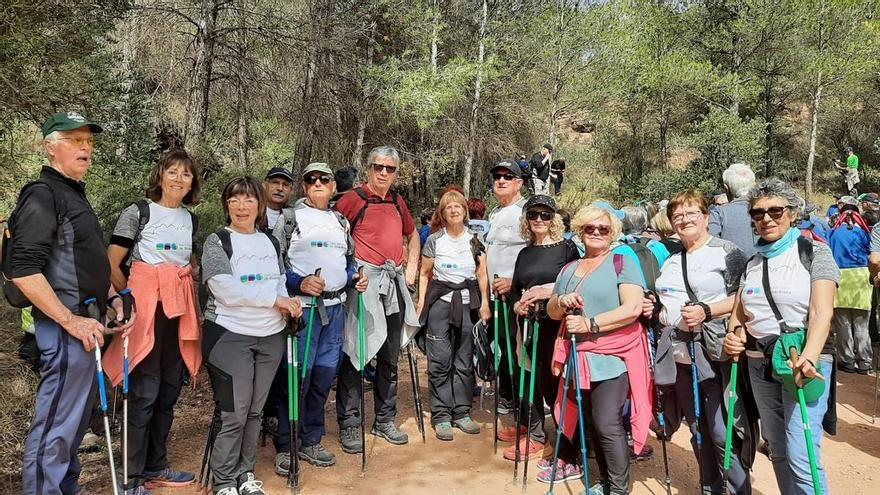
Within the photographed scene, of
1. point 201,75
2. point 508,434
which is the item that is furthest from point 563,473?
point 201,75

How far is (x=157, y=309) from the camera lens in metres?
3.30

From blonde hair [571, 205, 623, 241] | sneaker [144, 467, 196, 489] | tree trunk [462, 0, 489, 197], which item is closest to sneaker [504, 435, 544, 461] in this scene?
blonde hair [571, 205, 623, 241]

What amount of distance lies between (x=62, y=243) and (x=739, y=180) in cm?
449

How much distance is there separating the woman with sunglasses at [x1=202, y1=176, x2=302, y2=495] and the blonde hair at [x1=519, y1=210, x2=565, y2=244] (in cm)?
166

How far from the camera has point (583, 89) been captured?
19.0 meters

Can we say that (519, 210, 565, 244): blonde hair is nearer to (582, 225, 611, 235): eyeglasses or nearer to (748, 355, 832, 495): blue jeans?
(582, 225, 611, 235): eyeglasses

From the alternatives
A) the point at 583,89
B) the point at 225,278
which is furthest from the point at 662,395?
the point at 583,89

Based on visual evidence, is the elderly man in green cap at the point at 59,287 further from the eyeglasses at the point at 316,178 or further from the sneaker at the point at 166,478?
the eyeglasses at the point at 316,178

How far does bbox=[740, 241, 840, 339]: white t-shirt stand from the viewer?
2643 millimetres

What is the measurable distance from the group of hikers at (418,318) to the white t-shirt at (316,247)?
0.01 meters

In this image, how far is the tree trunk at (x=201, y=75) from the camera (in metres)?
7.22

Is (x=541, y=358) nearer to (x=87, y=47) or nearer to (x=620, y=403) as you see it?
(x=620, y=403)

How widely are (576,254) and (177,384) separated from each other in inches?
109

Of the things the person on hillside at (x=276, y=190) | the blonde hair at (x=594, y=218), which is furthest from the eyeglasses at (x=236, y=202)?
the blonde hair at (x=594, y=218)
